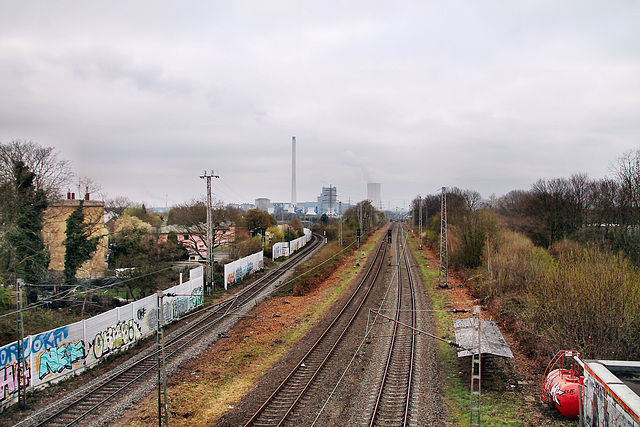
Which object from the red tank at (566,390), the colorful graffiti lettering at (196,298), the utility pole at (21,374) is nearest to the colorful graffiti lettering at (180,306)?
the colorful graffiti lettering at (196,298)

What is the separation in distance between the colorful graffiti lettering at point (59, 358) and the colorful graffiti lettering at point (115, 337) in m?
0.91

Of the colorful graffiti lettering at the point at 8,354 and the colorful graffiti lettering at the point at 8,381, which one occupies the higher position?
the colorful graffiti lettering at the point at 8,354

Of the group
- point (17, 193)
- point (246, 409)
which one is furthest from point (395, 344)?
point (17, 193)

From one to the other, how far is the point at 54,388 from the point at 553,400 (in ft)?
51.7

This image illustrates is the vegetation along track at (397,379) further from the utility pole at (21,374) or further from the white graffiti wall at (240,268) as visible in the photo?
the white graffiti wall at (240,268)

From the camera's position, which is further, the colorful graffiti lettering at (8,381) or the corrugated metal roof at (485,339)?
the corrugated metal roof at (485,339)

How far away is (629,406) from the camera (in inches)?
283

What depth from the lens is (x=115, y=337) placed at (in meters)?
17.4

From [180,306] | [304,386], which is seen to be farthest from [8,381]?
[180,306]

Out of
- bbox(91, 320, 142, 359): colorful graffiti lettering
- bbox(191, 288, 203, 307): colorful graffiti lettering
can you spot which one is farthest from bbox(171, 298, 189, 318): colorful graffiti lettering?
bbox(91, 320, 142, 359): colorful graffiti lettering

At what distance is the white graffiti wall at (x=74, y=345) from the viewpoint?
12.2 m

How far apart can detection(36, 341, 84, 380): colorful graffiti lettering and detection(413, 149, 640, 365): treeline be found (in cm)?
1698

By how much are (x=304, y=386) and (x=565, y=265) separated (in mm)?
11051

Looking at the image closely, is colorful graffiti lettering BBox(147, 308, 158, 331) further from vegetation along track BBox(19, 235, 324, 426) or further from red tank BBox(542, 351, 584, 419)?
red tank BBox(542, 351, 584, 419)
